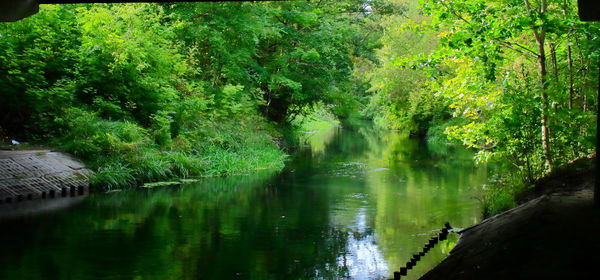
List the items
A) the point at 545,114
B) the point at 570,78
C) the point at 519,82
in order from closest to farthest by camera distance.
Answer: the point at 545,114 → the point at 570,78 → the point at 519,82

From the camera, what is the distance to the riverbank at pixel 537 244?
5172 millimetres

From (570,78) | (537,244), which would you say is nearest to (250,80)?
(570,78)

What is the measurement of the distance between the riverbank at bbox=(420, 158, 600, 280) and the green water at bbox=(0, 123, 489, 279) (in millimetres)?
1232

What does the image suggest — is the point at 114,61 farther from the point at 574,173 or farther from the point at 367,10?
the point at 367,10

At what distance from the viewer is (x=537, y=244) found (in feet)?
19.5

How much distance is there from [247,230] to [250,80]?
14.9 metres

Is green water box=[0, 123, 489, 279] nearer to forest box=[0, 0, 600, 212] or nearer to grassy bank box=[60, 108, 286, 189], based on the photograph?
grassy bank box=[60, 108, 286, 189]

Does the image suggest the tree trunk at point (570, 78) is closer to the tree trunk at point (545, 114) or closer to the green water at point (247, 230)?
the tree trunk at point (545, 114)

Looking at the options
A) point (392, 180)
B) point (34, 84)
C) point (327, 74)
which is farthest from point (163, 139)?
point (327, 74)

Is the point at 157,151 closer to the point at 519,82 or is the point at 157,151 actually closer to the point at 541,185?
the point at 519,82

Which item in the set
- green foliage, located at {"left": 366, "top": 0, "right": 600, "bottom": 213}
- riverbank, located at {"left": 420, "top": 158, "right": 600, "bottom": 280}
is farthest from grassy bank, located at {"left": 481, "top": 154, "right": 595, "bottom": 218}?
riverbank, located at {"left": 420, "top": 158, "right": 600, "bottom": 280}

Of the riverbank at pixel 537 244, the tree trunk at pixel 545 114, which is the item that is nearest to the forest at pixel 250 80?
the tree trunk at pixel 545 114

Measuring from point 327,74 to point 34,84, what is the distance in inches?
608

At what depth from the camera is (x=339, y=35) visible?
27172mm
